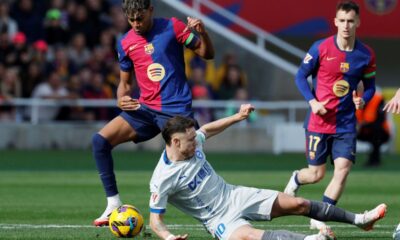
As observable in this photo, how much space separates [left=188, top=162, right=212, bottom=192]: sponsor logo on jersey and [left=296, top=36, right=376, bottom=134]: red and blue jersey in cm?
258

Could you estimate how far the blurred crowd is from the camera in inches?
1007

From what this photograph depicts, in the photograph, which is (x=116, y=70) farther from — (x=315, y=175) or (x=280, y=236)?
(x=280, y=236)

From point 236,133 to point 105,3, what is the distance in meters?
4.80

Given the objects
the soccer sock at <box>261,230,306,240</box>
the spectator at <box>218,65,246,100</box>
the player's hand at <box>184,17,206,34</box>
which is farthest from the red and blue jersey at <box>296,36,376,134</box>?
the spectator at <box>218,65,246,100</box>

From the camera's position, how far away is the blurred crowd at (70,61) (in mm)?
25578

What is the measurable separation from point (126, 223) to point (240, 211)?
1311mm

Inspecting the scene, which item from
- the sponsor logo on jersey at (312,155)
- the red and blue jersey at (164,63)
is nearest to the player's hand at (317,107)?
the sponsor logo on jersey at (312,155)

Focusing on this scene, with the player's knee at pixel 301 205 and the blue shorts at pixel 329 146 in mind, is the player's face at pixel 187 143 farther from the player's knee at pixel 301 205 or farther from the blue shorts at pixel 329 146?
the blue shorts at pixel 329 146

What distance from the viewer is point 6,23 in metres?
26.3

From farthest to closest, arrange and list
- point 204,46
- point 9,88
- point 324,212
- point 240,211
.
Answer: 1. point 9,88
2. point 204,46
3. point 324,212
4. point 240,211

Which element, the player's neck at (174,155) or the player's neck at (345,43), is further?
the player's neck at (345,43)

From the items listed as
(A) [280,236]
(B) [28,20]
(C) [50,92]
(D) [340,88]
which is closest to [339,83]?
(D) [340,88]

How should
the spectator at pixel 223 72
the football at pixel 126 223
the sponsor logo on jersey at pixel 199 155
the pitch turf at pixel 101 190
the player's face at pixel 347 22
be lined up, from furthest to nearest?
1. the spectator at pixel 223 72
2. the player's face at pixel 347 22
3. the pitch turf at pixel 101 190
4. the football at pixel 126 223
5. the sponsor logo on jersey at pixel 199 155

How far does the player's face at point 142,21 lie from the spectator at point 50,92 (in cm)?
1347
